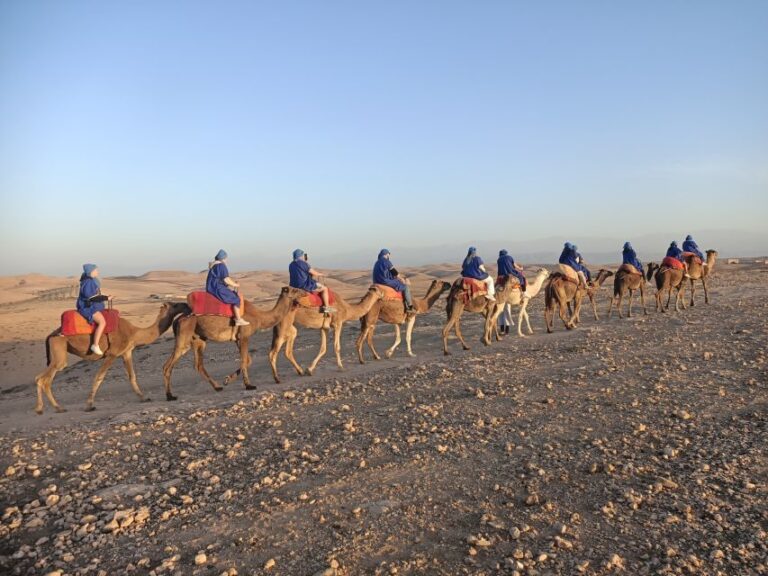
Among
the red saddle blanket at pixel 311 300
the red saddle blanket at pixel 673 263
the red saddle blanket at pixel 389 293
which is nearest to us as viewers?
the red saddle blanket at pixel 311 300

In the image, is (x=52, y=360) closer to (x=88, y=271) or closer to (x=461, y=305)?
(x=88, y=271)

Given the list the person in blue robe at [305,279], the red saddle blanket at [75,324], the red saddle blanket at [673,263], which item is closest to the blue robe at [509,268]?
the person in blue robe at [305,279]

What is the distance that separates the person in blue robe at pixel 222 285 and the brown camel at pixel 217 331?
0.83 ft

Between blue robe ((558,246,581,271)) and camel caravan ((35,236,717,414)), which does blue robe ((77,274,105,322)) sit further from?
blue robe ((558,246,581,271))

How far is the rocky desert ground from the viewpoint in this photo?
455cm

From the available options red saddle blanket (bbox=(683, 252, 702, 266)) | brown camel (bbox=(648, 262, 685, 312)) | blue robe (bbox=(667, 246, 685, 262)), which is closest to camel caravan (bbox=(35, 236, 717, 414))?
brown camel (bbox=(648, 262, 685, 312))

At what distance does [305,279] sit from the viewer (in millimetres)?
12578

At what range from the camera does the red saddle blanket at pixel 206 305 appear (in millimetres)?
10984

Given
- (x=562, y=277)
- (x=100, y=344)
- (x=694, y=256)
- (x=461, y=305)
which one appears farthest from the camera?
(x=694, y=256)

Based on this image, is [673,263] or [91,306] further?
[673,263]

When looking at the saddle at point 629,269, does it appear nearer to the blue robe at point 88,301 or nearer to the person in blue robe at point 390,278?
the person in blue robe at point 390,278

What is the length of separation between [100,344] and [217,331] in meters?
2.10

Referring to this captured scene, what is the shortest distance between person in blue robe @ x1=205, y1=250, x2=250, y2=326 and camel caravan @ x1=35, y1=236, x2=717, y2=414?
0.06ft

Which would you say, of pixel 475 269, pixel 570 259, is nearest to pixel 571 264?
pixel 570 259
